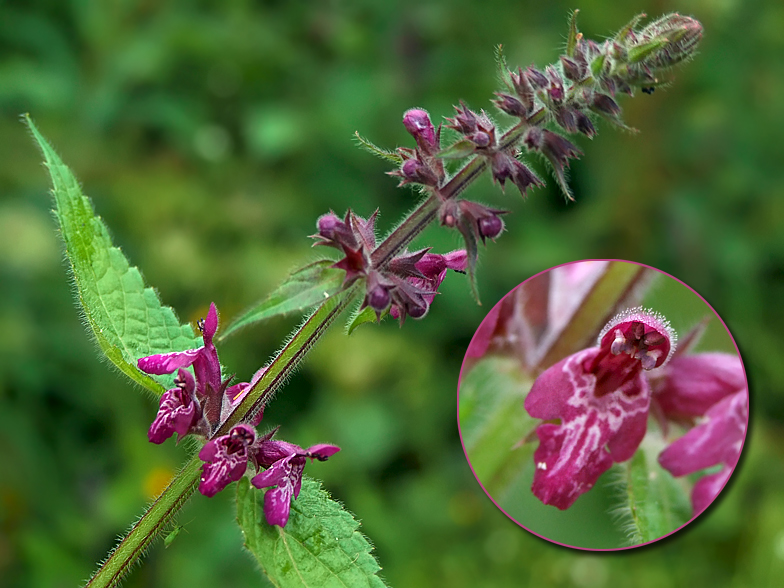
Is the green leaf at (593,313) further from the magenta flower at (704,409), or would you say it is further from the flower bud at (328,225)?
the flower bud at (328,225)

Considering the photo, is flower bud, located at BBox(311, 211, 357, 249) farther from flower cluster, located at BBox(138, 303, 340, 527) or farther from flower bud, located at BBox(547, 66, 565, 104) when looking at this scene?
flower bud, located at BBox(547, 66, 565, 104)

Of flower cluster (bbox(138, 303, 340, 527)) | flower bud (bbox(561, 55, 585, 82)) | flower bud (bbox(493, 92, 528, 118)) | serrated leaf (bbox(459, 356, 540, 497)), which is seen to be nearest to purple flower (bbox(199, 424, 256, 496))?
flower cluster (bbox(138, 303, 340, 527))

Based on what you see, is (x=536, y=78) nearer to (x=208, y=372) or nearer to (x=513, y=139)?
(x=513, y=139)

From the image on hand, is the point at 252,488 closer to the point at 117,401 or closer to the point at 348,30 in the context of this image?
the point at 117,401

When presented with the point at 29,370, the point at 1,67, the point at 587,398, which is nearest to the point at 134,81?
the point at 1,67

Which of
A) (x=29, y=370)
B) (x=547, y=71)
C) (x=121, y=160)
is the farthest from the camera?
(x=121, y=160)

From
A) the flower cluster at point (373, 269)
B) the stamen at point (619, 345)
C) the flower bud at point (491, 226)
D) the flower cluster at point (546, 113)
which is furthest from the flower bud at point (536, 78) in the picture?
the stamen at point (619, 345)

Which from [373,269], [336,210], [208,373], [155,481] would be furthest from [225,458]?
[336,210]
